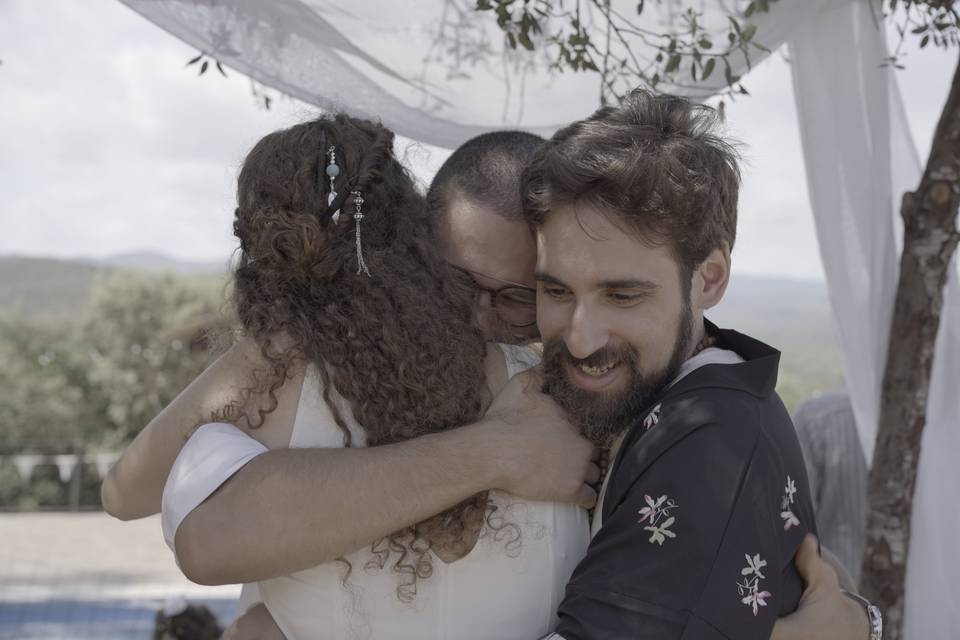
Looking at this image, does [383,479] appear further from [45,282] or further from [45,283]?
[45,282]

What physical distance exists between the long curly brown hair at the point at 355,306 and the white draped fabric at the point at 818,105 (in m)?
1.33

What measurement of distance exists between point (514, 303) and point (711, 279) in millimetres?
484

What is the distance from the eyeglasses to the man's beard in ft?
1.14

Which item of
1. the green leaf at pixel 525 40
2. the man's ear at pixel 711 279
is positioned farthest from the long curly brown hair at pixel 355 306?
the green leaf at pixel 525 40

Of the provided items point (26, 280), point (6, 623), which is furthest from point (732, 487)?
point (26, 280)

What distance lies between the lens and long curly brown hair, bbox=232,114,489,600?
70.3 inches

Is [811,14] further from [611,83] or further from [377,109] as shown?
[377,109]

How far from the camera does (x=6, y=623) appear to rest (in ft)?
33.7

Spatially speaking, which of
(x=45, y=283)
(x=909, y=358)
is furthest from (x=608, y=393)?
Answer: (x=45, y=283)

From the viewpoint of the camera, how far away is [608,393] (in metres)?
1.90

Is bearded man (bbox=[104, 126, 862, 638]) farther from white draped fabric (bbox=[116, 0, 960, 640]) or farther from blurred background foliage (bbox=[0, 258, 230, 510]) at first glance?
blurred background foliage (bbox=[0, 258, 230, 510])

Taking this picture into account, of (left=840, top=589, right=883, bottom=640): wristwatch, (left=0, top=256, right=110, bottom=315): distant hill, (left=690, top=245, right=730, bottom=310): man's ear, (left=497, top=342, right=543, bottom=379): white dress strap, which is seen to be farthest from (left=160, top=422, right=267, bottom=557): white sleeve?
(left=0, top=256, right=110, bottom=315): distant hill

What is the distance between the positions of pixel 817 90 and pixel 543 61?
2.96ft

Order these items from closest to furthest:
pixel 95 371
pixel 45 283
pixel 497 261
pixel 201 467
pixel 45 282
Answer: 1. pixel 201 467
2. pixel 497 261
3. pixel 95 371
4. pixel 45 283
5. pixel 45 282
